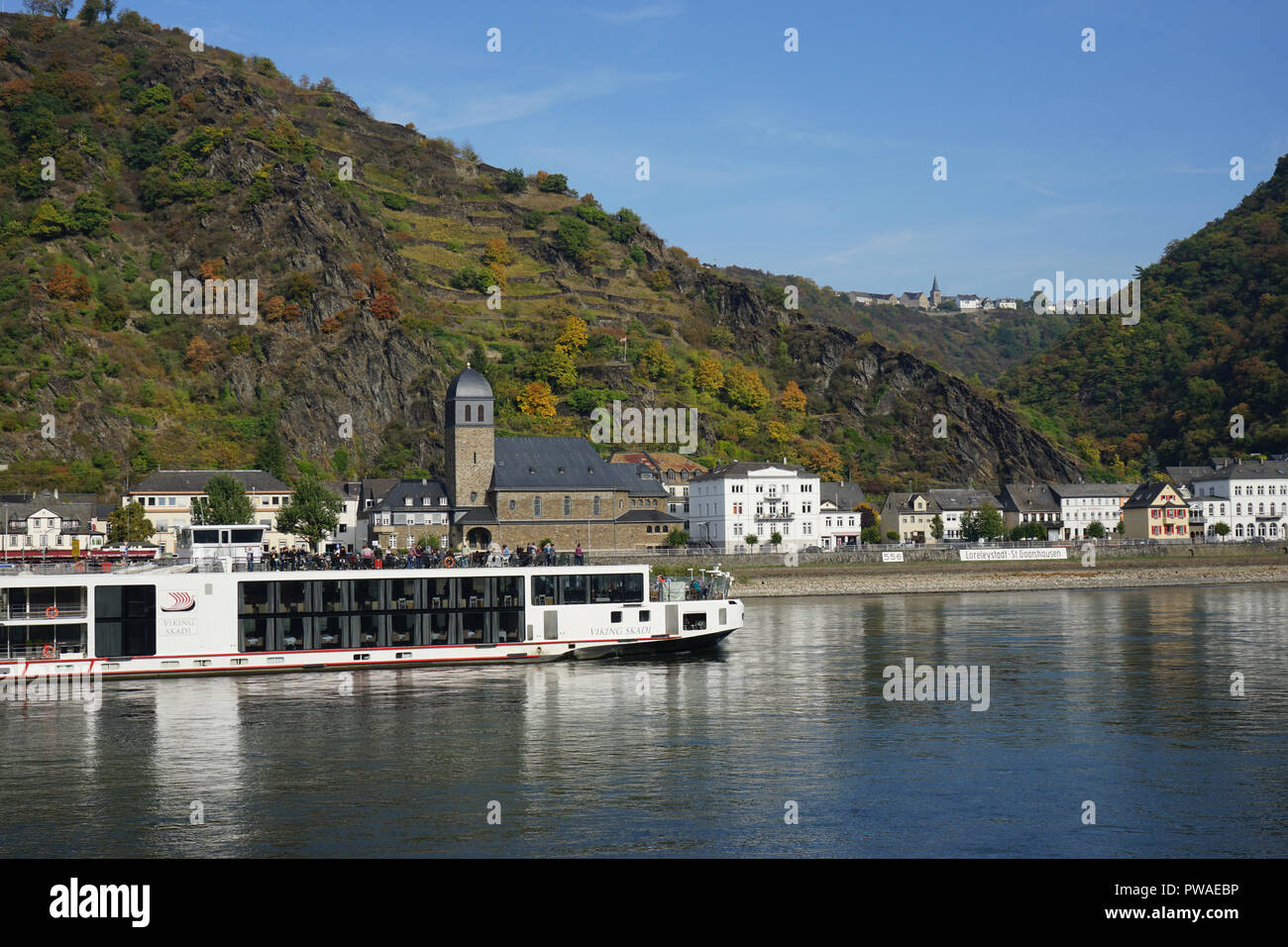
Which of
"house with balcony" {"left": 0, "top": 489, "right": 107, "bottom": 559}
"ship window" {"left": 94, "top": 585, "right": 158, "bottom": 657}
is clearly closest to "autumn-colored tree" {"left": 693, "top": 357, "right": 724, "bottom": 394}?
"house with balcony" {"left": 0, "top": 489, "right": 107, "bottom": 559}

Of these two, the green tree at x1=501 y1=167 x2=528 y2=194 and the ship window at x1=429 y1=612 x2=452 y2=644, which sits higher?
the green tree at x1=501 y1=167 x2=528 y2=194

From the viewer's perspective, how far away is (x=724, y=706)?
114 feet

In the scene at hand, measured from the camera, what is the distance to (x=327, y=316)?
126188 millimetres

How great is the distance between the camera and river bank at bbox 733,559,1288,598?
80688 millimetres

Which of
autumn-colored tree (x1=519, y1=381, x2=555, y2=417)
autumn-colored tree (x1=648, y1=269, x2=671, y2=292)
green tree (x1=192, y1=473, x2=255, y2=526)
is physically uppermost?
autumn-colored tree (x1=648, y1=269, x2=671, y2=292)

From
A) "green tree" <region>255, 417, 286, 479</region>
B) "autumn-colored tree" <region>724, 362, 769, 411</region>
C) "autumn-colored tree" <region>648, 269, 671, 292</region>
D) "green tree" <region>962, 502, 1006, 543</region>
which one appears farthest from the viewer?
"autumn-colored tree" <region>648, 269, 671, 292</region>

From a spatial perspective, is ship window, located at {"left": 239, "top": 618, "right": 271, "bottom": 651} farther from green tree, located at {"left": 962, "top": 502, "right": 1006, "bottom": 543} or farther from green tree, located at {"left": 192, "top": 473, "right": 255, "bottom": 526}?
green tree, located at {"left": 962, "top": 502, "right": 1006, "bottom": 543}

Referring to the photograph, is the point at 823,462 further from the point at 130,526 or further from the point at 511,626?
the point at 511,626

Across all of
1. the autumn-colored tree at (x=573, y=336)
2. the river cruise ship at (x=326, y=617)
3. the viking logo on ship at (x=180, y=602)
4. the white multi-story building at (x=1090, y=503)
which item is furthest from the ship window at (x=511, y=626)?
the autumn-colored tree at (x=573, y=336)

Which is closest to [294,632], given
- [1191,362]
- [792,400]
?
[792,400]

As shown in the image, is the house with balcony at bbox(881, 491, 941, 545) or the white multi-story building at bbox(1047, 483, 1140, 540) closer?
the house with balcony at bbox(881, 491, 941, 545)

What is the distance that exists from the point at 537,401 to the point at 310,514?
49.9 meters

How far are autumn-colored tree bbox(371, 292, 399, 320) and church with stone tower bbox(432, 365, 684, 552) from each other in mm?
38883
